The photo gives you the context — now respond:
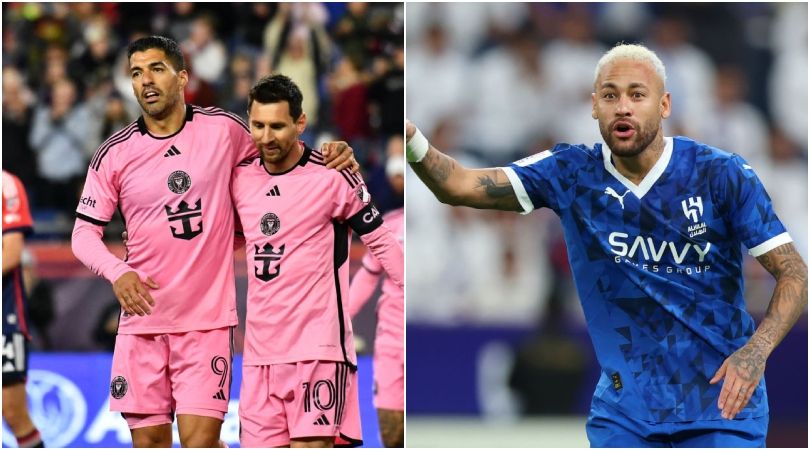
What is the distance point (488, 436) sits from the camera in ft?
32.1

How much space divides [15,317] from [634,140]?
13.7 feet

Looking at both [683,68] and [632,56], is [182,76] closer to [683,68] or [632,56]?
[632,56]

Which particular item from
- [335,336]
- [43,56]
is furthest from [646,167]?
[43,56]

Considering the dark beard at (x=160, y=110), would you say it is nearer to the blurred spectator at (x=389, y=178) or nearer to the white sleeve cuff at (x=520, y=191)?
the white sleeve cuff at (x=520, y=191)

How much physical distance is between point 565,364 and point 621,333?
5938 mm

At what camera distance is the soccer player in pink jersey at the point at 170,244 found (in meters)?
5.18

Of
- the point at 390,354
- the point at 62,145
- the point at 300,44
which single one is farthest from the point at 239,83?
the point at 390,354

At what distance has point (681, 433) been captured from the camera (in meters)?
4.30

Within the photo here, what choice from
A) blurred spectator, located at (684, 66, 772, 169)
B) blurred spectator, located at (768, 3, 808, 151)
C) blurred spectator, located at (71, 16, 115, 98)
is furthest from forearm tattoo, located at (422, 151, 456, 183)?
blurred spectator, located at (768, 3, 808, 151)

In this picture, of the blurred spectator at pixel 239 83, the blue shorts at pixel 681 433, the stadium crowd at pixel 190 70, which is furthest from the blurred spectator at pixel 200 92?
the blue shorts at pixel 681 433

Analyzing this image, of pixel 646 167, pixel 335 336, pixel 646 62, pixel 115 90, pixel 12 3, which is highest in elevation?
pixel 12 3

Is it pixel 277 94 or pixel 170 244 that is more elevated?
pixel 277 94

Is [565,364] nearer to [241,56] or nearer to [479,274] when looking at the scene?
[479,274]

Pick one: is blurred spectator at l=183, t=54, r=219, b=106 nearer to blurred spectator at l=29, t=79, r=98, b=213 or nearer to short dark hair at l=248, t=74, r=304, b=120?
blurred spectator at l=29, t=79, r=98, b=213
